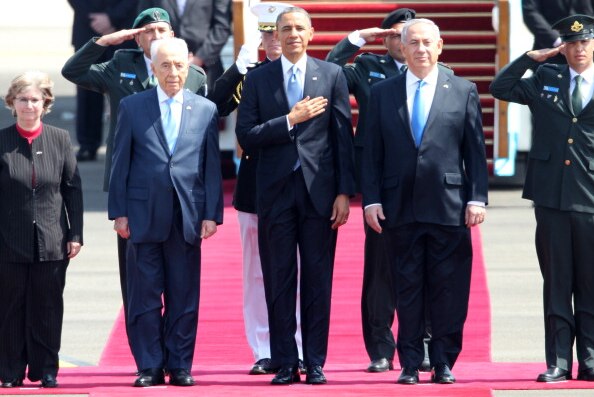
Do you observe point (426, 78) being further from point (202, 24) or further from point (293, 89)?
point (202, 24)

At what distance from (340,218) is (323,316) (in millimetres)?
524

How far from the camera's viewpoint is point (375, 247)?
10.3 metres

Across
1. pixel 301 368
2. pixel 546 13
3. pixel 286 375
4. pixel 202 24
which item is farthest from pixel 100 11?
pixel 286 375

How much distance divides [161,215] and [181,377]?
2.81 ft

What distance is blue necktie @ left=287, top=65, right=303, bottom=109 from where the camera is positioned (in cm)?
973

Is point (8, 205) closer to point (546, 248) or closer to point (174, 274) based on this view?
point (174, 274)

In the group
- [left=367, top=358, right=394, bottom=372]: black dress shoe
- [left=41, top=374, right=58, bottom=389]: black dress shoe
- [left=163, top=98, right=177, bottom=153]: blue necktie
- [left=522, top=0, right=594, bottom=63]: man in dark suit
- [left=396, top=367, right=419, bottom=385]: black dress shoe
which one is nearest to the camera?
[left=396, top=367, right=419, bottom=385]: black dress shoe

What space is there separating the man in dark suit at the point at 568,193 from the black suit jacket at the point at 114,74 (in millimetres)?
1930

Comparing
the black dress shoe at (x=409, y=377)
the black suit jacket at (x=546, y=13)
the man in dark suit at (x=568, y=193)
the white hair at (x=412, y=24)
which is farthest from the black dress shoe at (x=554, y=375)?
the black suit jacket at (x=546, y=13)

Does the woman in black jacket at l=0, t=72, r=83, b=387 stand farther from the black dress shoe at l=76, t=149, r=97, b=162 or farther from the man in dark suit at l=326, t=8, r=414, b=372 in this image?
the black dress shoe at l=76, t=149, r=97, b=162

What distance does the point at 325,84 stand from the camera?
970cm

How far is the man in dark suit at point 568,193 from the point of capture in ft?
31.4

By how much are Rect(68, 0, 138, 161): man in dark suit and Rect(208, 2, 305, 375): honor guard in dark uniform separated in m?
6.21

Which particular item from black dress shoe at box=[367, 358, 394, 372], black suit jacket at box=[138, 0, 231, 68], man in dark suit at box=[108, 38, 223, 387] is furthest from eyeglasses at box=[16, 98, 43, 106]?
black suit jacket at box=[138, 0, 231, 68]
